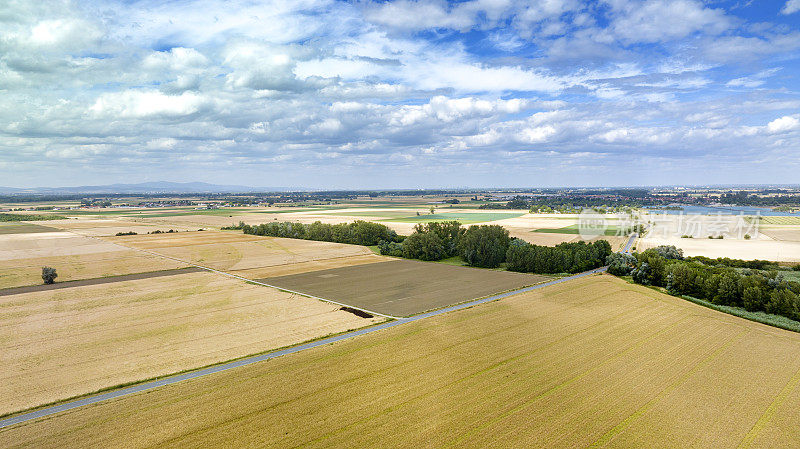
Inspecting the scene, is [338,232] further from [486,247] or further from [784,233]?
[784,233]

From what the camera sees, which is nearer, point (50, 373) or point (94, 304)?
point (50, 373)

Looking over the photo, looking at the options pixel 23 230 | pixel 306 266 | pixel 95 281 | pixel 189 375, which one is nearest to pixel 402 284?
pixel 306 266

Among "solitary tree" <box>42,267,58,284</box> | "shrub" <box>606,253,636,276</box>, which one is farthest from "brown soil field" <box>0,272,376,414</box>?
"shrub" <box>606,253,636,276</box>

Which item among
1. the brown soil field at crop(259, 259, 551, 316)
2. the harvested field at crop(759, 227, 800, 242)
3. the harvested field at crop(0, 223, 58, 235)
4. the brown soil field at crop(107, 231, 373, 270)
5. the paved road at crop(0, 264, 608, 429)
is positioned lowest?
the brown soil field at crop(259, 259, 551, 316)

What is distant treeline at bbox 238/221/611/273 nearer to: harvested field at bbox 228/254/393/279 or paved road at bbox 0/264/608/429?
harvested field at bbox 228/254/393/279

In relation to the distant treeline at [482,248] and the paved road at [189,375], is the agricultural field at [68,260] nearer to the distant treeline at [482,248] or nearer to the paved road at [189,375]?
the paved road at [189,375]

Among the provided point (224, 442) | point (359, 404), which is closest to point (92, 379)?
point (224, 442)

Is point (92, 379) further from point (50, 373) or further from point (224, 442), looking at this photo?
point (224, 442)
